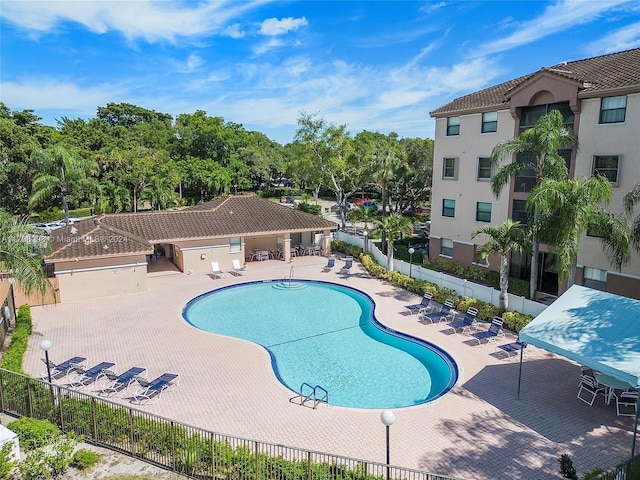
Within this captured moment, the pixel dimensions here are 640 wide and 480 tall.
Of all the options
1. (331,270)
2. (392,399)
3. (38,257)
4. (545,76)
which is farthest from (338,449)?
(545,76)

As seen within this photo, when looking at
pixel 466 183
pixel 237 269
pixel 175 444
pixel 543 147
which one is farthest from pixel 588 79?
pixel 175 444

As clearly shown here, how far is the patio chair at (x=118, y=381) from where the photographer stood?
1464cm

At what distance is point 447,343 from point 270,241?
1967cm

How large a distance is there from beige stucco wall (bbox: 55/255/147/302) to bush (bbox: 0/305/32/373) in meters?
3.13

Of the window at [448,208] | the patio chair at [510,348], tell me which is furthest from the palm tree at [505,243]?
the window at [448,208]

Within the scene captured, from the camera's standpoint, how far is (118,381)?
48.9 feet

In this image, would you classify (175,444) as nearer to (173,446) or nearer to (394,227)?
(173,446)

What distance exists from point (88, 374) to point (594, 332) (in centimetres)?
1646

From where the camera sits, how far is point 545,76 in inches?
926

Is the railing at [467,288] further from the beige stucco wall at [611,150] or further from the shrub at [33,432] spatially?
the shrub at [33,432]

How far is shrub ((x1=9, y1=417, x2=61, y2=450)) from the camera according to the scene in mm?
10844

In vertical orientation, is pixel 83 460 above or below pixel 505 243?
below

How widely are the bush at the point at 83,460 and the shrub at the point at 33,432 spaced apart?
3.46 feet

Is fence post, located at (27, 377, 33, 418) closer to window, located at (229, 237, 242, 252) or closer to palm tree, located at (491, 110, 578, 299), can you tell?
palm tree, located at (491, 110, 578, 299)
